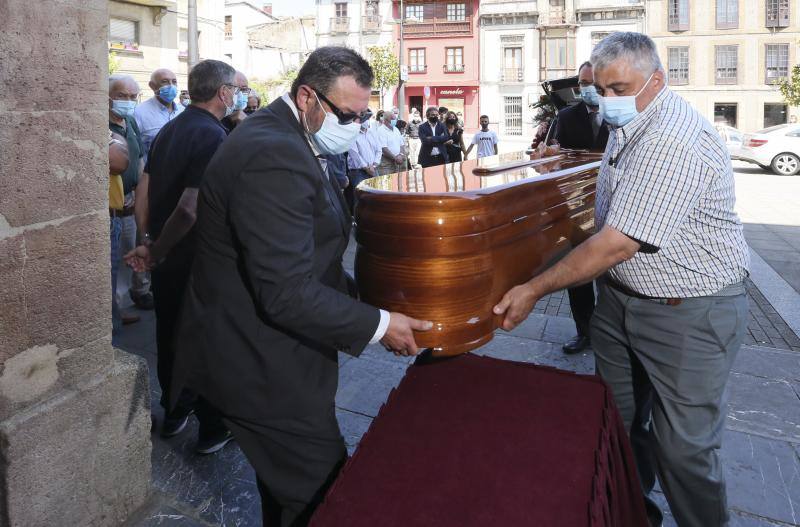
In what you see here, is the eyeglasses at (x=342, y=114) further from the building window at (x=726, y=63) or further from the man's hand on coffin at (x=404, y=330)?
the building window at (x=726, y=63)

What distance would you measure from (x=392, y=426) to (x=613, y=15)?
133 feet

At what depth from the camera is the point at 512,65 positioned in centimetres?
3841

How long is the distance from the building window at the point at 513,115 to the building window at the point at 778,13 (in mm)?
14234

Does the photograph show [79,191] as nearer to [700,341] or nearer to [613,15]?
[700,341]

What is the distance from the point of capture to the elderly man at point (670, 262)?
73.2 inches

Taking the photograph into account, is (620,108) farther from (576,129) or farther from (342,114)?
(576,129)

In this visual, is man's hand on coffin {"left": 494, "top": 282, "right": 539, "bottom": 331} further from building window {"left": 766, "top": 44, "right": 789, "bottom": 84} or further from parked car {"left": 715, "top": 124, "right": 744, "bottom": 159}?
building window {"left": 766, "top": 44, "right": 789, "bottom": 84}

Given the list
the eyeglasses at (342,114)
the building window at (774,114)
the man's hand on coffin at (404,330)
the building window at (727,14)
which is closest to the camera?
the man's hand on coffin at (404,330)

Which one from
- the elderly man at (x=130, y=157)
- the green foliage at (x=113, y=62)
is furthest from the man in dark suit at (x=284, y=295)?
the green foliage at (x=113, y=62)

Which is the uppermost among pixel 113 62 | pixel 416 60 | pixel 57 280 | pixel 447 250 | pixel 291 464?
pixel 416 60

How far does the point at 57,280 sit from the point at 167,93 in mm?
4118

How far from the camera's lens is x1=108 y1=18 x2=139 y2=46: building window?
27712 mm

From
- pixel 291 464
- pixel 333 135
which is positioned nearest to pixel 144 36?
pixel 333 135

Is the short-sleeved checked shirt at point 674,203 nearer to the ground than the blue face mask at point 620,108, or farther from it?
nearer to the ground
